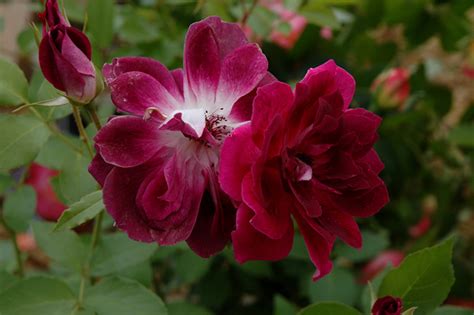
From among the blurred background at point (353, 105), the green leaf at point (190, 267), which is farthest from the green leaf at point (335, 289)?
the green leaf at point (190, 267)

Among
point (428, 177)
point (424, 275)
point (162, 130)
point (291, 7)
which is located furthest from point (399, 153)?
point (162, 130)

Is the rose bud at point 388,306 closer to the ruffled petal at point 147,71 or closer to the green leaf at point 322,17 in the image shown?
the ruffled petal at point 147,71

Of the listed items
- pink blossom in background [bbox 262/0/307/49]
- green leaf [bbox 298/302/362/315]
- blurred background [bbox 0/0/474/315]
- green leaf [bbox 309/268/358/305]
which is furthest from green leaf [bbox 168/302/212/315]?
pink blossom in background [bbox 262/0/307/49]

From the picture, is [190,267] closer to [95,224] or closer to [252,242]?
[95,224]

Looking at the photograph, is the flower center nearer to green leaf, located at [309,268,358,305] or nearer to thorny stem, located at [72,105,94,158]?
thorny stem, located at [72,105,94,158]

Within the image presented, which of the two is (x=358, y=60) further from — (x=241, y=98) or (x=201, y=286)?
(x=241, y=98)
